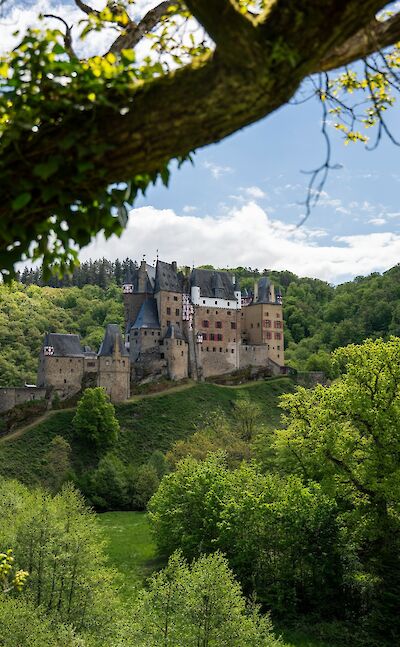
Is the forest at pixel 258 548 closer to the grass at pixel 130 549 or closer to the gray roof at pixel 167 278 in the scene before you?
the grass at pixel 130 549

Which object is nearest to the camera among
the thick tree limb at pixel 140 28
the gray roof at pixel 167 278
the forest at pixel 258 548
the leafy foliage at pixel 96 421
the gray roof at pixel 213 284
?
the thick tree limb at pixel 140 28

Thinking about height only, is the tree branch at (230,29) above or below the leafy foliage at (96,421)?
above

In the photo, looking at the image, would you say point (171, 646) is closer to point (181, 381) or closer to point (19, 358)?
point (181, 381)

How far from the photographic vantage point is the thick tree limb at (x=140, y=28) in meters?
6.22

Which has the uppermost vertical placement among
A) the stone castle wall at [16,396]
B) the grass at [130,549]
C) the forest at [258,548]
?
the stone castle wall at [16,396]

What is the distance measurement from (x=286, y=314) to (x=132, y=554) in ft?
356

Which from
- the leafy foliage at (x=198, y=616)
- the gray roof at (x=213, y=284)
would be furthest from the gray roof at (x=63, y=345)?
the leafy foliage at (x=198, y=616)

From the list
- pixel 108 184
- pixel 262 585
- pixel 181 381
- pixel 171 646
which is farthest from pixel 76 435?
pixel 108 184

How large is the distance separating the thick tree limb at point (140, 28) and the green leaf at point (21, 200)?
2777mm

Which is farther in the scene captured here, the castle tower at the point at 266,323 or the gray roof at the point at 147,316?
the castle tower at the point at 266,323

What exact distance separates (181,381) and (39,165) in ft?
242

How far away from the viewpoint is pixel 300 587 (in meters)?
28.8

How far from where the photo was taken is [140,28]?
6.37 meters

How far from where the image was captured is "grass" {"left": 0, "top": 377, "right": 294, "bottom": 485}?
196 feet
